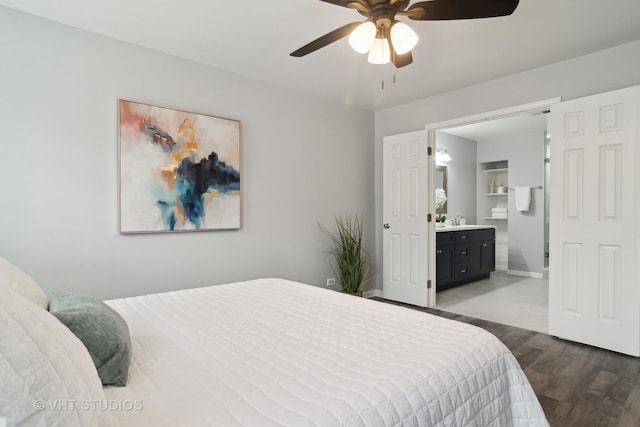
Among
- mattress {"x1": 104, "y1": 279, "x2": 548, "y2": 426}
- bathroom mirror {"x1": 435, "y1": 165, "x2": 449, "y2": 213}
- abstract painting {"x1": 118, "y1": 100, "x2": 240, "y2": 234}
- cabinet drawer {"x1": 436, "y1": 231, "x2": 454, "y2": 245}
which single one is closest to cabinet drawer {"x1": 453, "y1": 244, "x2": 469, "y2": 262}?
cabinet drawer {"x1": 436, "y1": 231, "x2": 454, "y2": 245}

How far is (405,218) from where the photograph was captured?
4098 mm

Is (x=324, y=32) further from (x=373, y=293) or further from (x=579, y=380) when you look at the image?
(x=373, y=293)

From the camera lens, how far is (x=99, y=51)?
2531 mm

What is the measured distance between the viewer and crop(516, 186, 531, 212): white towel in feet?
19.4

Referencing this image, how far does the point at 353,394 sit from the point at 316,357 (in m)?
0.28

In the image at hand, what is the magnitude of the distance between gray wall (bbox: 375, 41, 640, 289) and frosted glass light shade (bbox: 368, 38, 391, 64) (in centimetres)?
197

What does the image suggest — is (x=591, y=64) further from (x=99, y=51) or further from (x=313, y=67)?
(x=99, y=51)

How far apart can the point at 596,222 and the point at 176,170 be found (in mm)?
3505

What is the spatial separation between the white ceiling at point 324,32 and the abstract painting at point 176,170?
0.57 metres

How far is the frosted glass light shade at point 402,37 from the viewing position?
5.82 feet

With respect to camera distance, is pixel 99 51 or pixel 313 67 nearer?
pixel 99 51

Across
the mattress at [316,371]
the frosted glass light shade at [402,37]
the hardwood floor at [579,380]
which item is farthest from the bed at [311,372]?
the frosted glass light shade at [402,37]

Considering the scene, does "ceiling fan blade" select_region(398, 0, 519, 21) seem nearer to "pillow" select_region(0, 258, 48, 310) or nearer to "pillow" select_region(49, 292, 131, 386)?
"pillow" select_region(49, 292, 131, 386)

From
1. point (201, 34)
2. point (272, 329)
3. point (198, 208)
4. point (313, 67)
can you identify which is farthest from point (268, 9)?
point (272, 329)
